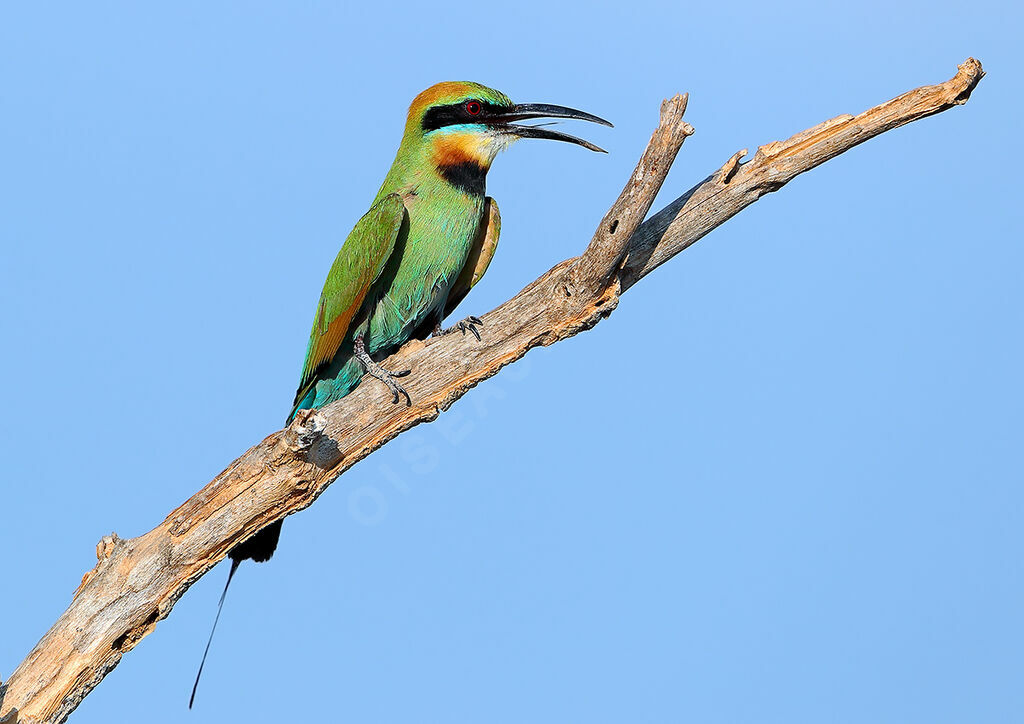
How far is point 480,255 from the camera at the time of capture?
4.96 meters

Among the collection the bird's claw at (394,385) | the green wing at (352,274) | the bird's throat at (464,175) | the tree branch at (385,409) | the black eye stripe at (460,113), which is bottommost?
the tree branch at (385,409)

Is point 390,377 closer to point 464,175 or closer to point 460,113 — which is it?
point 464,175

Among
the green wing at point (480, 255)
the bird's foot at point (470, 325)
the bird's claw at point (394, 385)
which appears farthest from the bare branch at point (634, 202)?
the green wing at point (480, 255)

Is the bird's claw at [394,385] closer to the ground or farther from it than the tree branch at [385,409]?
farther from it

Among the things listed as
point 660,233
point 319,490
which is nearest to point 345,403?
point 319,490

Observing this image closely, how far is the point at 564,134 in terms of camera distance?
4695mm

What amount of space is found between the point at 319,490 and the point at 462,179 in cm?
172

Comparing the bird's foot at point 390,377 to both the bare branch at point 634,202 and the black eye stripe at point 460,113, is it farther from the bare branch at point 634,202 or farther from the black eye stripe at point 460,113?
the black eye stripe at point 460,113

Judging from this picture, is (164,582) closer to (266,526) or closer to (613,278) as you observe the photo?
(266,526)

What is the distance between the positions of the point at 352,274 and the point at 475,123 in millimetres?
1000

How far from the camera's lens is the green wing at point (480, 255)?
4.91 meters

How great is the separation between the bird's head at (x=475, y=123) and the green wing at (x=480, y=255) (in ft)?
0.79

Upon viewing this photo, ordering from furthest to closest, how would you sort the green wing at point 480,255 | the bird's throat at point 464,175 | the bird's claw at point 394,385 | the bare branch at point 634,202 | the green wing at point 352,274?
the green wing at point 480,255
the bird's throat at point 464,175
the green wing at point 352,274
the bird's claw at point 394,385
the bare branch at point 634,202

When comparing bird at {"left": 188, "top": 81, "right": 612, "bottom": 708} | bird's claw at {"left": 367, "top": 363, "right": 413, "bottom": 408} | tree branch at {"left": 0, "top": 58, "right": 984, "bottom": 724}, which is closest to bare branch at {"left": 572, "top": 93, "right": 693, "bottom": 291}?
tree branch at {"left": 0, "top": 58, "right": 984, "bottom": 724}
